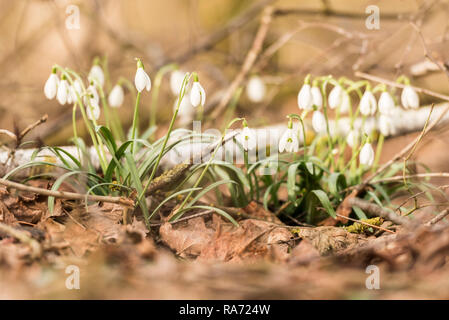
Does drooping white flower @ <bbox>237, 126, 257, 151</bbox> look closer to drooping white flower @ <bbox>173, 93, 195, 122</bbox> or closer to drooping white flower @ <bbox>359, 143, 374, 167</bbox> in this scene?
drooping white flower @ <bbox>173, 93, 195, 122</bbox>

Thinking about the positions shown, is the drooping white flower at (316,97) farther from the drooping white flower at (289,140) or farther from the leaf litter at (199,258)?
the leaf litter at (199,258)

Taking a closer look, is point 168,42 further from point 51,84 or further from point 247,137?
point 247,137

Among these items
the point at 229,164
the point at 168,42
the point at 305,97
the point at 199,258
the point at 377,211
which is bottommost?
the point at 199,258

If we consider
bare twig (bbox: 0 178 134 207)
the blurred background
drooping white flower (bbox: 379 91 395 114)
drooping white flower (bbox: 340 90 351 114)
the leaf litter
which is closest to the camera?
the leaf litter

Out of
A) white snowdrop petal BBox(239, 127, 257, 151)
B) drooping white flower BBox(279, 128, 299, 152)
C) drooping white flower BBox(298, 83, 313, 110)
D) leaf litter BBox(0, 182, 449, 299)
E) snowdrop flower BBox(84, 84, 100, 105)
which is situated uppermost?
snowdrop flower BBox(84, 84, 100, 105)

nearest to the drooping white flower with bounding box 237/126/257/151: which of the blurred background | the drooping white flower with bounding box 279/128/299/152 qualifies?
the drooping white flower with bounding box 279/128/299/152

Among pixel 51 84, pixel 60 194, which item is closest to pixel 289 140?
pixel 60 194

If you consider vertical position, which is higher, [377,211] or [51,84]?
[51,84]

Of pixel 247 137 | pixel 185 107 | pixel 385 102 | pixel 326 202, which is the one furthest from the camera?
pixel 185 107

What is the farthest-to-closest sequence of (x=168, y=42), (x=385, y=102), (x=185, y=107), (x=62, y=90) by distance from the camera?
1. (x=168, y=42)
2. (x=185, y=107)
3. (x=385, y=102)
4. (x=62, y=90)

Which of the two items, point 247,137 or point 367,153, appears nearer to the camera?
point 247,137

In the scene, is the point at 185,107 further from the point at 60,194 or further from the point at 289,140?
the point at 60,194
